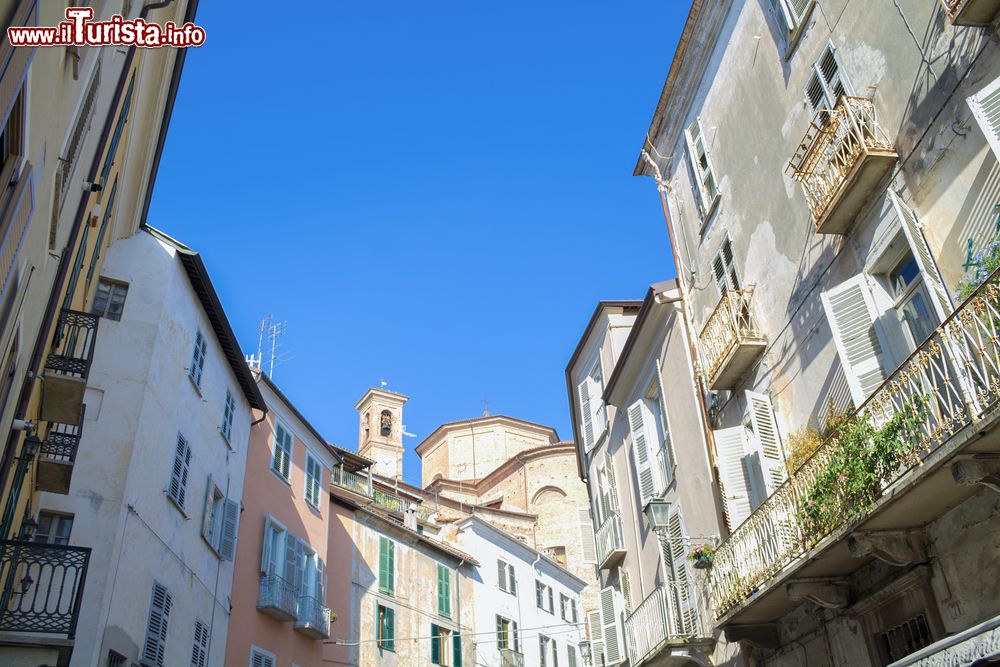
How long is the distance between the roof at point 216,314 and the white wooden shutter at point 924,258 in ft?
46.8

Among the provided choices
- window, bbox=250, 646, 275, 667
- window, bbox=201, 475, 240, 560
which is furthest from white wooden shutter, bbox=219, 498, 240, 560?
window, bbox=250, 646, 275, 667

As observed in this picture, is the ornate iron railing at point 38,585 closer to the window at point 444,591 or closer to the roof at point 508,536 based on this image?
the window at point 444,591

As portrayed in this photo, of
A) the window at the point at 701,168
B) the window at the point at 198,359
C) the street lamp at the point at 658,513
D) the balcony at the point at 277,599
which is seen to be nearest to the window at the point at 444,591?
the balcony at the point at 277,599

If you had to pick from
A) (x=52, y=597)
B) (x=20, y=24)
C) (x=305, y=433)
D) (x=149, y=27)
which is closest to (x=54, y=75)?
(x=20, y=24)

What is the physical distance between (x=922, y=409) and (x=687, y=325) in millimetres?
8207

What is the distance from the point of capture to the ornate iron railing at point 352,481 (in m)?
30.5

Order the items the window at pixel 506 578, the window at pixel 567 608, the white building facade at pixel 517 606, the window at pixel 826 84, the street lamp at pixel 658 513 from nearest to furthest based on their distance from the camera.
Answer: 1. the window at pixel 826 84
2. the street lamp at pixel 658 513
3. the white building facade at pixel 517 606
4. the window at pixel 506 578
5. the window at pixel 567 608

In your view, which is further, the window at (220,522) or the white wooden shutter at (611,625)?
the white wooden shutter at (611,625)

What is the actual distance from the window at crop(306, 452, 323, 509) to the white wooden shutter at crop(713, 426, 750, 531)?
51.5 ft

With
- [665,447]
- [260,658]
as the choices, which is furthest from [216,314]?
[665,447]

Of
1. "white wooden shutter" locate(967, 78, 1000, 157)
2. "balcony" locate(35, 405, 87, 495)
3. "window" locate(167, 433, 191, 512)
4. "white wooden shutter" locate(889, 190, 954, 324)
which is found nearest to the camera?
"white wooden shutter" locate(967, 78, 1000, 157)

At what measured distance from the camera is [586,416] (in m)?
23.2

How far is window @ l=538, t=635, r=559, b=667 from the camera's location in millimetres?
36062

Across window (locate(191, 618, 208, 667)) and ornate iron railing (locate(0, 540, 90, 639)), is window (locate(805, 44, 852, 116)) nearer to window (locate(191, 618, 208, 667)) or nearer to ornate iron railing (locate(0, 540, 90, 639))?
ornate iron railing (locate(0, 540, 90, 639))
